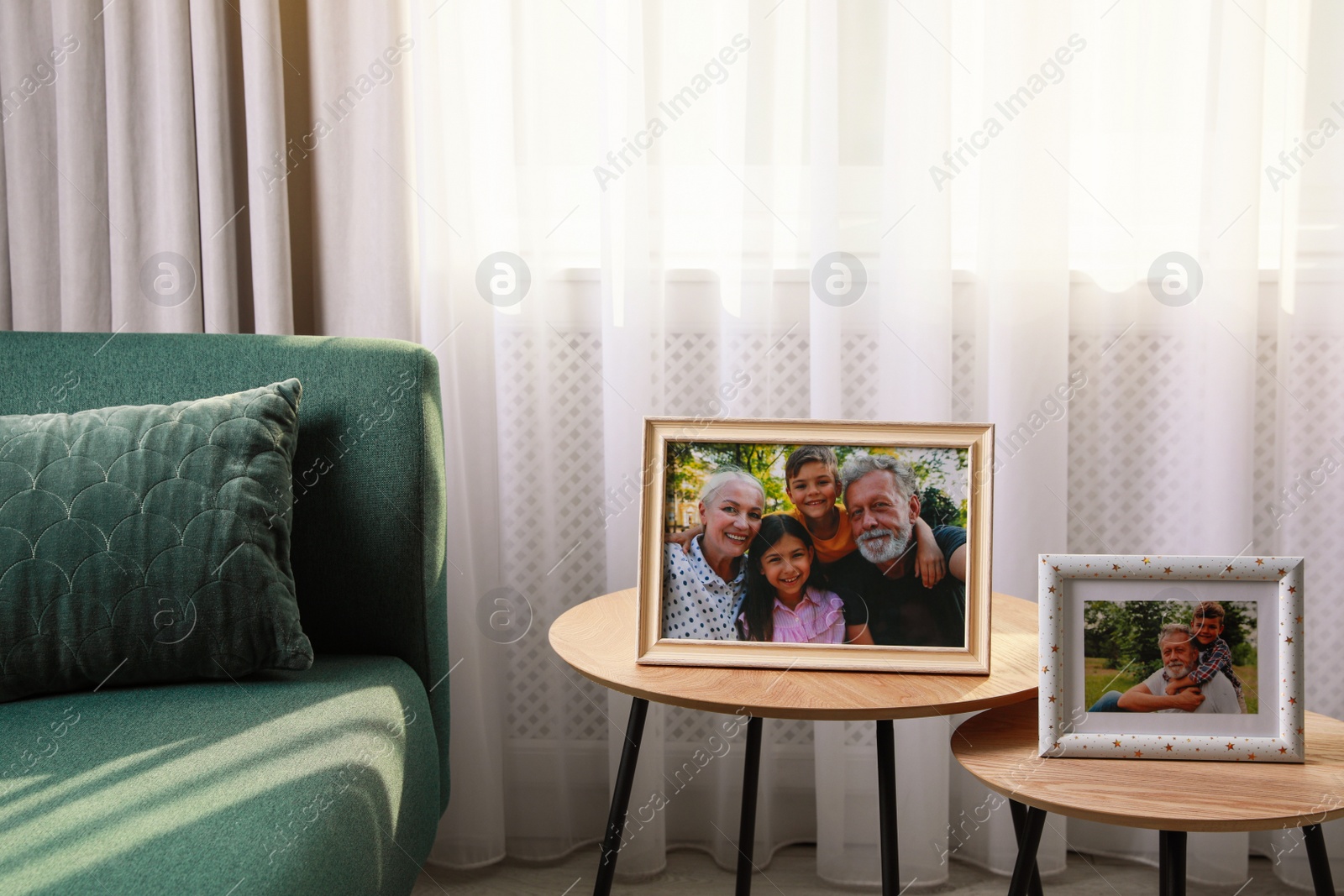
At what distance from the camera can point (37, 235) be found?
150 centimetres

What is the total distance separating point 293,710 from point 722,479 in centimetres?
53

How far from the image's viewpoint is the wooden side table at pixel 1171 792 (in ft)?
2.38

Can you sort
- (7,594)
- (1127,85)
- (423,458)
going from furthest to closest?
(1127,85)
(423,458)
(7,594)

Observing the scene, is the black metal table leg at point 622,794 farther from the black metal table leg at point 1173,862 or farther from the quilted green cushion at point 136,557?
the black metal table leg at point 1173,862

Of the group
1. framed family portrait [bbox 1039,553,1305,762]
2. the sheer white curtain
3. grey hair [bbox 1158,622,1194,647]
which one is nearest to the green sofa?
the sheer white curtain

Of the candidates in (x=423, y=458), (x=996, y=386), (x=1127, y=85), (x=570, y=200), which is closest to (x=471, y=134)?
(x=570, y=200)

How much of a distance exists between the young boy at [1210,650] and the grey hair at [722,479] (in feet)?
1.49

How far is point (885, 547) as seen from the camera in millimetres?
990

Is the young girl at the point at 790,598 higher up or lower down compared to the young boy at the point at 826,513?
lower down

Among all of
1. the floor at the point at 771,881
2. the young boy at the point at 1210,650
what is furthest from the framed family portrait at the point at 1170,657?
the floor at the point at 771,881

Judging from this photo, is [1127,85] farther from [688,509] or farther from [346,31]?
[346,31]

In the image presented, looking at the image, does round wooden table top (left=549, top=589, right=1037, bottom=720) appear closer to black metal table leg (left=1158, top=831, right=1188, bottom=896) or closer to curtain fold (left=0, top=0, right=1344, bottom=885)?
black metal table leg (left=1158, top=831, right=1188, bottom=896)

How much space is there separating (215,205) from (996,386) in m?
1.32

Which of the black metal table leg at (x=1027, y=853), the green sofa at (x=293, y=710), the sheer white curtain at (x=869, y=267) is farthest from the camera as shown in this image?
the sheer white curtain at (x=869, y=267)
